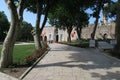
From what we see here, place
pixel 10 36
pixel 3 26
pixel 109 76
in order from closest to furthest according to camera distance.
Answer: pixel 109 76 → pixel 10 36 → pixel 3 26

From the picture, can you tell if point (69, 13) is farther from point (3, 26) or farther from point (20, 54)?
point (3, 26)

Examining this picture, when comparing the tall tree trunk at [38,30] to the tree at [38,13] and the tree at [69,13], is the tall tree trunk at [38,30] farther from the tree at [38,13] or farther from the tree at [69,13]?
the tree at [69,13]

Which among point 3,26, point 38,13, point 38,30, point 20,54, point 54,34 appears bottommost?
point 20,54

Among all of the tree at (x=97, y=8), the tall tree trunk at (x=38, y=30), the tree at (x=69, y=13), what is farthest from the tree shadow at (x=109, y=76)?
the tree at (x=97, y=8)

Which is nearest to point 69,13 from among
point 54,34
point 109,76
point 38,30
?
point 38,30

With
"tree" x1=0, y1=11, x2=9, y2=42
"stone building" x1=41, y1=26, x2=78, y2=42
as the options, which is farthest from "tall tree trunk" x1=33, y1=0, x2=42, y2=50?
"stone building" x1=41, y1=26, x2=78, y2=42

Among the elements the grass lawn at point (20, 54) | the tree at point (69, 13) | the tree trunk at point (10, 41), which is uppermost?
the tree at point (69, 13)

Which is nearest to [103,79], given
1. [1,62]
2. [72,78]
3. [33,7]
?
[72,78]

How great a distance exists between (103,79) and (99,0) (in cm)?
3040

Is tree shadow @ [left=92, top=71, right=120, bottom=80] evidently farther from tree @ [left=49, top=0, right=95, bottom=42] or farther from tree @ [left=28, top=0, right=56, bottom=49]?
tree @ [left=49, top=0, right=95, bottom=42]

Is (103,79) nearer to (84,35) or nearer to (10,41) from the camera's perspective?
(10,41)

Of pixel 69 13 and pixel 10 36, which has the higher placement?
pixel 69 13

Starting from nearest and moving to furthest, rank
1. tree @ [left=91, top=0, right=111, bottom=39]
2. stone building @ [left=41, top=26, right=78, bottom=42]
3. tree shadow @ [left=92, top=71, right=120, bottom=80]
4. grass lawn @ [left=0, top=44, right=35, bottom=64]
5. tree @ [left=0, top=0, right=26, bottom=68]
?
tree shadow @ [left=92, top=71, right=120, bottom=80] → tree @ [left=0, top=0, right=26, bottom=68] → grass lawn @ [left=0, top=44, right=35, bottom=64] → tree @ [left=91, top=0, right=111, bottom=39] → stone building @ [left=41, top=26, right=78, bottom=42]

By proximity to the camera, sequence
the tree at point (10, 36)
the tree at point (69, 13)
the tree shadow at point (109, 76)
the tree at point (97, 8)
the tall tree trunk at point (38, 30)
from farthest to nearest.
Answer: the tree at point (97, 8) → the tree at point (69, 13) → the tall tree trunk at point (38, 30) → the tree at point (10, 36) → the tree shadow at point (109, 76)
